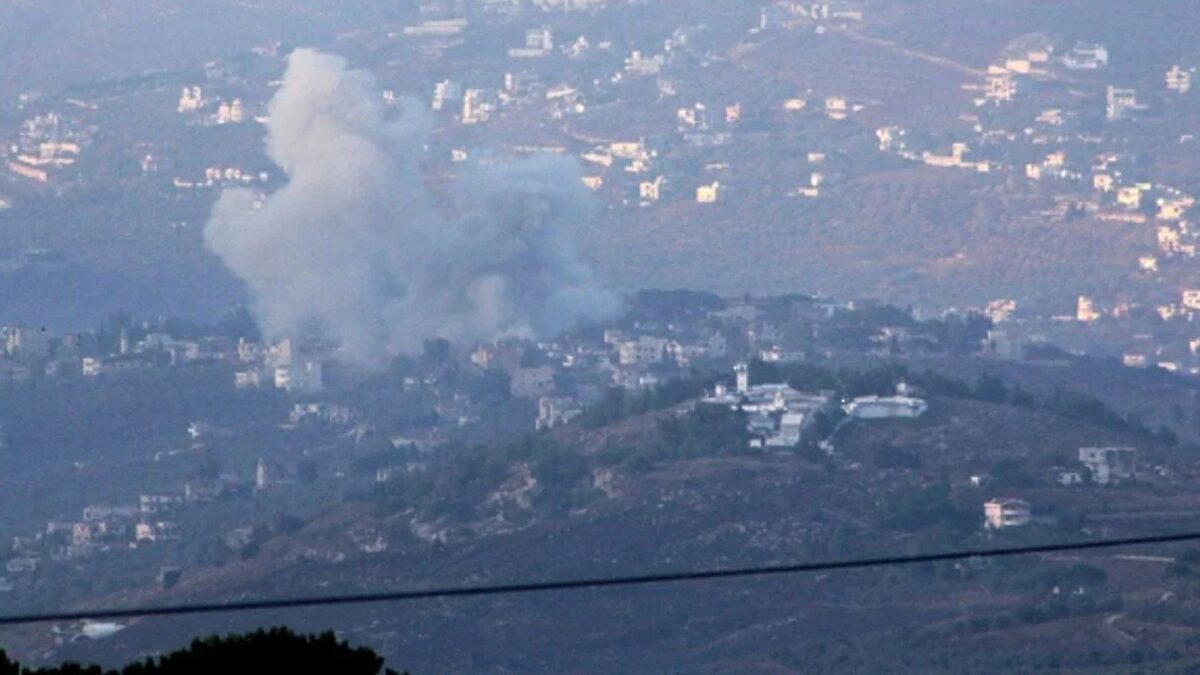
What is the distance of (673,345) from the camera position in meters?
60.7

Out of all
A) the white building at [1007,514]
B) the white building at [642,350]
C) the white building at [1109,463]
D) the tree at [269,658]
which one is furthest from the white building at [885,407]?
the tree at [269,658]

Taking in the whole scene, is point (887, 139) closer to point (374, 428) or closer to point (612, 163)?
point (612, 163)

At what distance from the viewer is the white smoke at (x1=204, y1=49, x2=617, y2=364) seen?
62.4m

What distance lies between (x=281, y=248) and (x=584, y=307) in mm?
6440

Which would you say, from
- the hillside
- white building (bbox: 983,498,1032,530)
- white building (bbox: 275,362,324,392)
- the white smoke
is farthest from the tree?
the white smoke

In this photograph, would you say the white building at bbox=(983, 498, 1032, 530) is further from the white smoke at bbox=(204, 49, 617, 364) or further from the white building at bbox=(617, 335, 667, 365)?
the white smoke at bbox=(204, 49, 617, 364)

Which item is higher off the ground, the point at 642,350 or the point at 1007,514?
the point at 642,350

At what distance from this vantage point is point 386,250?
64.2 meters

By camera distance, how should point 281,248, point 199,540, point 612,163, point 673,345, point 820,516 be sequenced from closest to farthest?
Result: point 820,516
point 199,540
point 673,345
point 281,248
point 612,163

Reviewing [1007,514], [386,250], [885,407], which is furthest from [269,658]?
[386,250]

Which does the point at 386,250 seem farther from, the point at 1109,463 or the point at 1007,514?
the point at 1007,514

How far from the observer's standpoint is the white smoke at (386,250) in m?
62.4

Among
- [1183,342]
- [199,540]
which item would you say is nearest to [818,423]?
[199,540]

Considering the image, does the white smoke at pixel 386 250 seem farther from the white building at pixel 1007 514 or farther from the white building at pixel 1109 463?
the white building at pixel 1007 514
